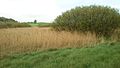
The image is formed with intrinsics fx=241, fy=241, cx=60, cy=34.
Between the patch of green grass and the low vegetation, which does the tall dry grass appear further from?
the patch of green grass

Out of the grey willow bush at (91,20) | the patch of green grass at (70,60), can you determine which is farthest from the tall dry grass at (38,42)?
the patch of green grass at (70,60)

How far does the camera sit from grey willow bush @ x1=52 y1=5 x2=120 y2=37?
54.3ft

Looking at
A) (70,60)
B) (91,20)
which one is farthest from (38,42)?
(91,20)

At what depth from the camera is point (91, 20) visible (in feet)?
54.0

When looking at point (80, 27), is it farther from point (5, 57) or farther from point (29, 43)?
point (5, 57)

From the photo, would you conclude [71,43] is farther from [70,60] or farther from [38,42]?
[70,60]

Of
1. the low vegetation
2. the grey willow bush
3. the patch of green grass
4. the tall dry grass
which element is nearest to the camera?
the patch of green grass

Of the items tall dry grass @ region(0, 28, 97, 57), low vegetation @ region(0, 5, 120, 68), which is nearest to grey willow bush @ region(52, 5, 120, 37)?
low vegetation @ region(0, 5, 120, 68)

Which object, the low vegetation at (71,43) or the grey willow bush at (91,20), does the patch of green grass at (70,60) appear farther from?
the grey willow bush at (91,20)

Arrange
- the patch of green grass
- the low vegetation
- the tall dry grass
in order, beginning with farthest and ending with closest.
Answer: the tall dry grass, the low vegetation, the patch of green grass

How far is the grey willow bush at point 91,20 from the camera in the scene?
16547 mm

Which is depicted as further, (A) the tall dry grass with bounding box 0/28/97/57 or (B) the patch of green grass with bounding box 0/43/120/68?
(A) the tall dry grass with bounding box 0/28/97/57

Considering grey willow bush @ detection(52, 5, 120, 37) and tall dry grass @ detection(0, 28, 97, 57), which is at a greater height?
grey willow bush @ detection(52, 5, 120, 37)

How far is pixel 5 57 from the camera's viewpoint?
925 cm
